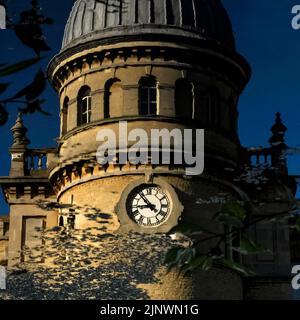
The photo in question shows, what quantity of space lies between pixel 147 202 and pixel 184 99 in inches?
131

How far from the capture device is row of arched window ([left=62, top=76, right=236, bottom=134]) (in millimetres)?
30594

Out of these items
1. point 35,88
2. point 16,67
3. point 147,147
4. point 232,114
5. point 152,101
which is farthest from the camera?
point 232,114

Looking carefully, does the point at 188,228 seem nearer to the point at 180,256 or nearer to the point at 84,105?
the point at 180,256

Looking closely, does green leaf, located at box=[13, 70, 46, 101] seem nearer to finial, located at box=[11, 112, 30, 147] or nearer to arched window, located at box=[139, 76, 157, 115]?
arched window, located at box=[139, 76, 157, 115]

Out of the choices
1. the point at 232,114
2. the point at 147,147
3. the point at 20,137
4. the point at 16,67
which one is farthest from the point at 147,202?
the point at 16,67

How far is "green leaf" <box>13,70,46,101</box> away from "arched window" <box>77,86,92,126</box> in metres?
27.2

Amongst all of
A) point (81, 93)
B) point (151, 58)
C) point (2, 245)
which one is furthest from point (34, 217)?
point (151, 58)

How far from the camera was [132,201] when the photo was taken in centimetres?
2962

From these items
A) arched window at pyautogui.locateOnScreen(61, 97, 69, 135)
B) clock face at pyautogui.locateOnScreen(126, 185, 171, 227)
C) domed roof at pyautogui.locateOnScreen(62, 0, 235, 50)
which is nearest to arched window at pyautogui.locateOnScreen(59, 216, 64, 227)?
clock face at pyautogui.locateOnScreen(126, 185, 171, 227)

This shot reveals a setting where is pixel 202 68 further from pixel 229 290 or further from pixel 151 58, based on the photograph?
pixel 229 290

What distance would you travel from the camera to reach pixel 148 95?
101 feet

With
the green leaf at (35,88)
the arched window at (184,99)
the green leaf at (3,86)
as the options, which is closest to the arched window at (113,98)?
the arched window at (184,99)

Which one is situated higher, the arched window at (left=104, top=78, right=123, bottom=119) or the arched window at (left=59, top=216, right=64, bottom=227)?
the arched window at (left=104, top=78, right=123, bottom=119)
